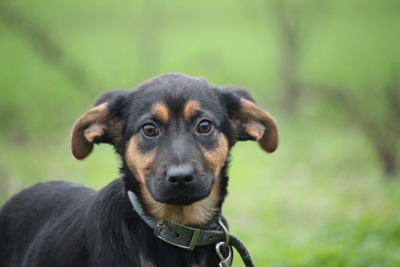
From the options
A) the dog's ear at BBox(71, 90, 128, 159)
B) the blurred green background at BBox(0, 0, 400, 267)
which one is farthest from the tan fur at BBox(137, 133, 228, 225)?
the blurred green background at BBox(0, 0, 400, 267)

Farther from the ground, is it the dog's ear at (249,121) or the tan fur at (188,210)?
the dog's ear at (249,121)

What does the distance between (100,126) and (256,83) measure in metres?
11.5

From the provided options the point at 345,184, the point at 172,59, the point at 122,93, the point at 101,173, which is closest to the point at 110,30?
the point at 172,59

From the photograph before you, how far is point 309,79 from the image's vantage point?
559 inches

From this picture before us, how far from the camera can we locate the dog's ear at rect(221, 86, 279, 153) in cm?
437

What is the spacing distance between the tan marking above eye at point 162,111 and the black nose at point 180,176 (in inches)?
19.2

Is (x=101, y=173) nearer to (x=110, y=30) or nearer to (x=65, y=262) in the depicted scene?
(x=110, y=30)

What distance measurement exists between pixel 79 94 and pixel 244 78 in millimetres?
4828

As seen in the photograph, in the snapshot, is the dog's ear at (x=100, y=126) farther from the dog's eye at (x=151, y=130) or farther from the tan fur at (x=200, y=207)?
the tan fur at (x=200, y=207)

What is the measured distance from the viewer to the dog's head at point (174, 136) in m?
3.76

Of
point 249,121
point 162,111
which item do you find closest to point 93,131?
point 162,111

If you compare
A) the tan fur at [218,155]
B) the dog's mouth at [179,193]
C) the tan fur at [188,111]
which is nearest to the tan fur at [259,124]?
the tan fur at [218,155]

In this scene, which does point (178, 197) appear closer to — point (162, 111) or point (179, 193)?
point (179, 193)

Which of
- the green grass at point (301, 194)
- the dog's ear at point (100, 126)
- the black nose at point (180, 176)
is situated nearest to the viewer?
the black nose at point (180, 176)
